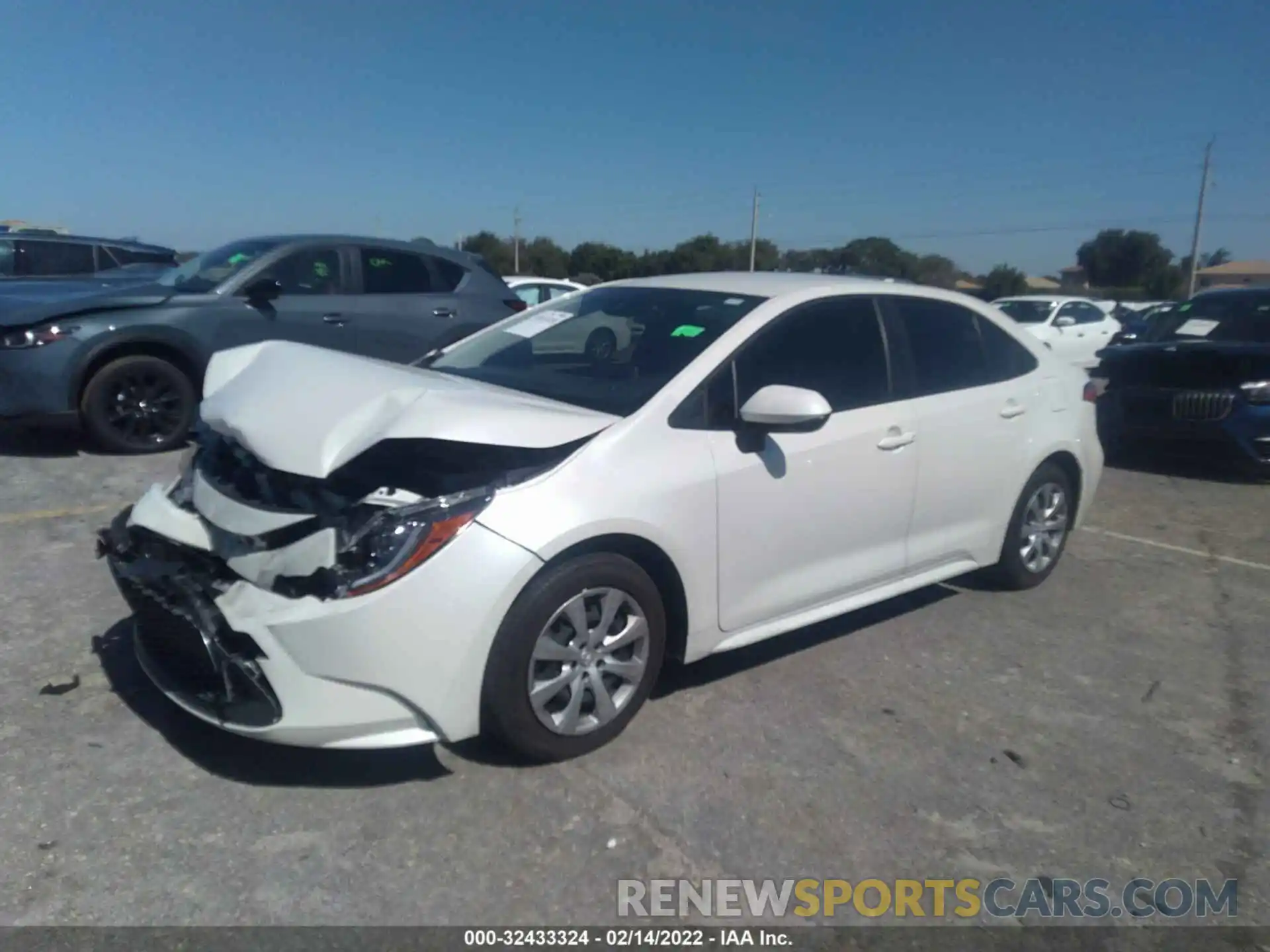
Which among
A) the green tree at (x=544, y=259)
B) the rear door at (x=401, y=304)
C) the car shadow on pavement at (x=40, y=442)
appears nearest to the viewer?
the car shadow on pavement at (x=40, y=442)

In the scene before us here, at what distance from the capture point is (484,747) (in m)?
3.39

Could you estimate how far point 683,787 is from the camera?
3.23 metres

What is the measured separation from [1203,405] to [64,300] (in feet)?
28.0

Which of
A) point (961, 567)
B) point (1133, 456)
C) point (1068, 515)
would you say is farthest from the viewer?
point (1133, 456)

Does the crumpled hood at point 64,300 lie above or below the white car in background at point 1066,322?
above

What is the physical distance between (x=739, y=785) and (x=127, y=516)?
7.66ft

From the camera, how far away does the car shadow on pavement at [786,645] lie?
4047 mm

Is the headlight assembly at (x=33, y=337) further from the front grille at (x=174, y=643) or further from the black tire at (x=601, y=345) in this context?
the black tire at (x=601, y=345)

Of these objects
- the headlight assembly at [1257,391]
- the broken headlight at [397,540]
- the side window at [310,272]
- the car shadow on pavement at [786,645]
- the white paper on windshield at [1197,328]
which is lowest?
the car shadow on pavement at [786,645]

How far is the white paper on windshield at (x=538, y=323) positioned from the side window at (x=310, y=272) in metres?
4.00

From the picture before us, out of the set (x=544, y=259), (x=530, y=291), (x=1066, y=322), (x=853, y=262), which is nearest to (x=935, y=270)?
(x=853, y=262)

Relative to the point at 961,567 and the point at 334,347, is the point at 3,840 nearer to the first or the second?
the point at 961,567

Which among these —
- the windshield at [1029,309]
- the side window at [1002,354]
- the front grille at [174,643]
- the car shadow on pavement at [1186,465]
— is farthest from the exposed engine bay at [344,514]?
the windshield at [1029,309]

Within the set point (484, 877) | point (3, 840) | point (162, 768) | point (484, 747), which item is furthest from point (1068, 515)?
point (3, 840)
